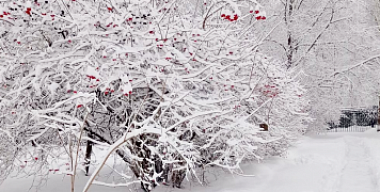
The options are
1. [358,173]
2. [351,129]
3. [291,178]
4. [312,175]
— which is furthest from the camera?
[351,129]

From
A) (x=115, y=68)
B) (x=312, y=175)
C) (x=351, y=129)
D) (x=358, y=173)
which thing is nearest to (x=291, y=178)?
(x=312, y=175)

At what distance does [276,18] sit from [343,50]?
3.49 m

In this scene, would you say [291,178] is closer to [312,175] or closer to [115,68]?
[312,175]

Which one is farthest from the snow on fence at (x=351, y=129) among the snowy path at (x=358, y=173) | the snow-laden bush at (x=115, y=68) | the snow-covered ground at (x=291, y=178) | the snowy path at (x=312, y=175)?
the snow-laden bush at (x=115, y=68)

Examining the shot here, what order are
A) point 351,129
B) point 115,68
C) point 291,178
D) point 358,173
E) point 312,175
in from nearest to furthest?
point 115,68 < point 291,178 < point 312,175 < point 358,173 < point 351,129

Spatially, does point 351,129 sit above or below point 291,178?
above

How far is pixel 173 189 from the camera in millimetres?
6750

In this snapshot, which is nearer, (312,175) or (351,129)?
(312,175)

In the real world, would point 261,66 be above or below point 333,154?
above

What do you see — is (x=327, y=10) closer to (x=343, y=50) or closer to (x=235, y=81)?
(x=343, y=50)

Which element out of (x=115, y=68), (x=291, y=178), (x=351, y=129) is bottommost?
(x=291, y=178)

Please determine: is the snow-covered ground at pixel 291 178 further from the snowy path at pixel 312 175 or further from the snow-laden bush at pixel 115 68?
the snow-laden bush at pixel 115 68

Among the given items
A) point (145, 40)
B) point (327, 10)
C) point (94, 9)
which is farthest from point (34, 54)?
point (327, 10)

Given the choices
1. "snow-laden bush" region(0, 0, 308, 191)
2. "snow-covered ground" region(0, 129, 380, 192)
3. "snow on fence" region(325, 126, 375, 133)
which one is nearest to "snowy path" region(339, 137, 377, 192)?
"snow-covered ground" region(0, 129, 380, 192)
